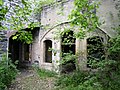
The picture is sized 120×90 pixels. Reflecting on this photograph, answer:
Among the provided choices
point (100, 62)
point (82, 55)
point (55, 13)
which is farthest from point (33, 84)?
point (55, 13)

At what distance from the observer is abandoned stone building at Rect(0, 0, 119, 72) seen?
9.24 meters

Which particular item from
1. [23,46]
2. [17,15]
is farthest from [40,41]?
[17,15]

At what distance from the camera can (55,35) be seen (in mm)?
11125

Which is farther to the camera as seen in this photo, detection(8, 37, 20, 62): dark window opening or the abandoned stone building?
detection(8, 37, 20, 62): dark window opening

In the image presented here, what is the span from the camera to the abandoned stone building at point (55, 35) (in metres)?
9.24

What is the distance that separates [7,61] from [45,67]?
390 cm

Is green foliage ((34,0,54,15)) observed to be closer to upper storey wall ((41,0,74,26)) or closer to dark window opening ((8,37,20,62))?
upper storey wall ((41,0,74,26))

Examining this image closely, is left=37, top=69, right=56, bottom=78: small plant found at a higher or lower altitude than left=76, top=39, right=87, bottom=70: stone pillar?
lower

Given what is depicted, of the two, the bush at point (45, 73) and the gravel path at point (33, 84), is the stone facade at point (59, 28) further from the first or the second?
the gravel path at point (33, 84)

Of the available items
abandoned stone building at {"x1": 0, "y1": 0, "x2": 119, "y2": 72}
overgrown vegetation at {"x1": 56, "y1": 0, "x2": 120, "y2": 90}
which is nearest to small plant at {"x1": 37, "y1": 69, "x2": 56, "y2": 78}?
abandoned stone building at {"x1": 0, "y1": 0, "x2": 119, "y2": 72}

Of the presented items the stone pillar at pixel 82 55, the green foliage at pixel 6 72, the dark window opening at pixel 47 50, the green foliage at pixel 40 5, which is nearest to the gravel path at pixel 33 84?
the green foliage at pixel 6 72

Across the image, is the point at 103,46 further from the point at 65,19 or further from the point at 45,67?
the point at 45,67

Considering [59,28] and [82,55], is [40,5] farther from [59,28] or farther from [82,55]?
[82,55]

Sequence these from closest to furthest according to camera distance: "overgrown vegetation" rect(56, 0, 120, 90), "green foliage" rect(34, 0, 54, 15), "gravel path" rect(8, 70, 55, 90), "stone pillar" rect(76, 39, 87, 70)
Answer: "overgrown vegetation" rect(56, 0, 120, 90) < "gravel path" rect(8, 70, 55, 90) < "stone pillar" rect(76, 39, 87, 70) < "green foliage" rect(34, 0, 54, 15)
